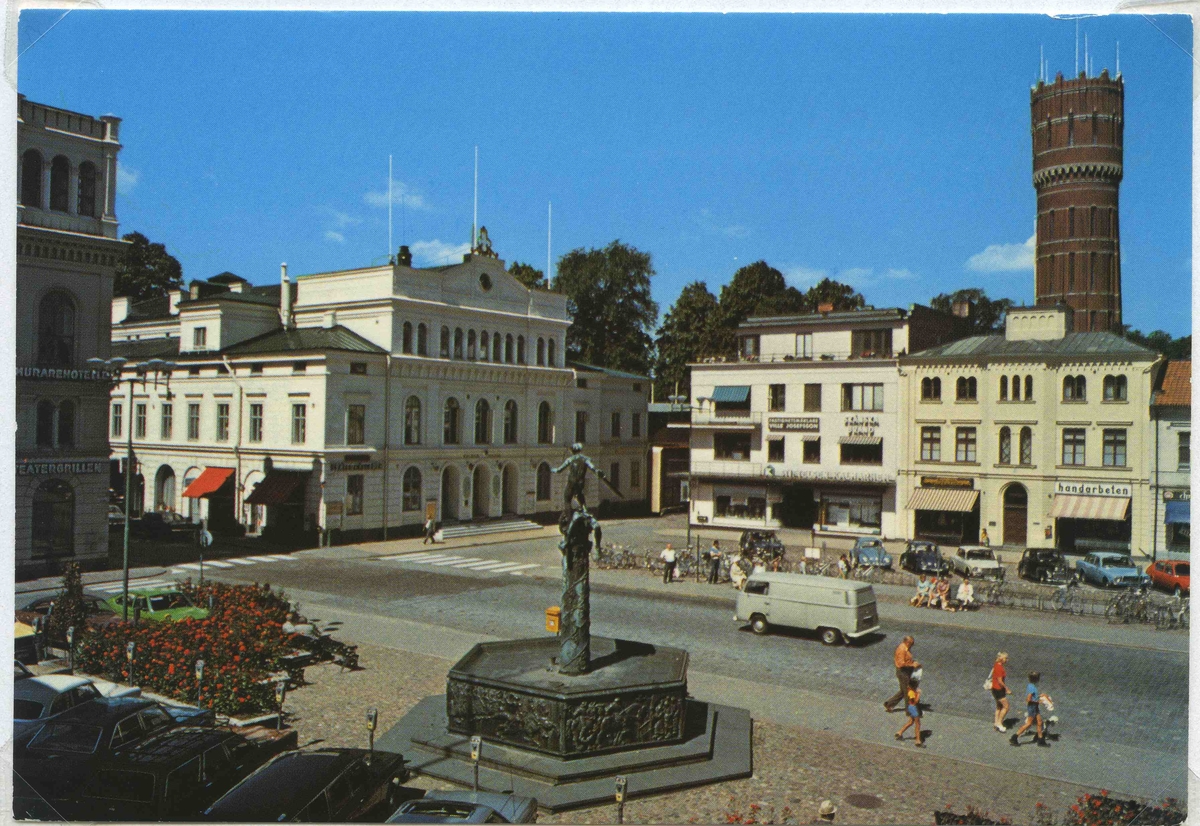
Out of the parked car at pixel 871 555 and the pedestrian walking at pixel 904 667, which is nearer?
the pedestrian walking at pixel 904 667

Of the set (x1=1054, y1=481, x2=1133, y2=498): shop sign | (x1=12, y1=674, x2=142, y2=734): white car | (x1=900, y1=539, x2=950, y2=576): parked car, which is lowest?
(x1=12, y1=674, x2=142, y2=734): white car

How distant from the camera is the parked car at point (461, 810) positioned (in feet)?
36.8

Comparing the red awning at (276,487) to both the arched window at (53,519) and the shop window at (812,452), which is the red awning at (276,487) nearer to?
the arched window at (53,519)

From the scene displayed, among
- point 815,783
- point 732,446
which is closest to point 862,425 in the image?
point 732,446

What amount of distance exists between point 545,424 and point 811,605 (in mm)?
30171

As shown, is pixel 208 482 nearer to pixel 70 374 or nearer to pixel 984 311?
pixel 70 374

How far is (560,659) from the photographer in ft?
50.8

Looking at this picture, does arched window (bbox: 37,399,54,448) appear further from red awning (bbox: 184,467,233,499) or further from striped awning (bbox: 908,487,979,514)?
striped awning (bbox: 908,487,979,514)

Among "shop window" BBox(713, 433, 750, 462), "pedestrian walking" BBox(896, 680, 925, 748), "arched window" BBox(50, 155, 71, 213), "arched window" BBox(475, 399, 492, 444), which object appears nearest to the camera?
"pedestrian walking" BBox(896, 680, 925, 748)

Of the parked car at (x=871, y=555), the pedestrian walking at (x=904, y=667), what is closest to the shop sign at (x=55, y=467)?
the pedestrian walking at (x=904, y=667)

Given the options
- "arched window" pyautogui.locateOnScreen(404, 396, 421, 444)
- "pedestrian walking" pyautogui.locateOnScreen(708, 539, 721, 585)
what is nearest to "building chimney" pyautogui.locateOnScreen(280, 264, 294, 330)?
"arched window" pyautogui.locateOnScreen(404, 396, 421, 444)

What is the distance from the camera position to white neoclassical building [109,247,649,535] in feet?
136

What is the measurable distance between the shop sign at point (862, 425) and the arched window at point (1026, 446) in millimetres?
6274

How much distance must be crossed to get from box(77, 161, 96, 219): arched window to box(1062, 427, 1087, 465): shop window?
34169 mm
